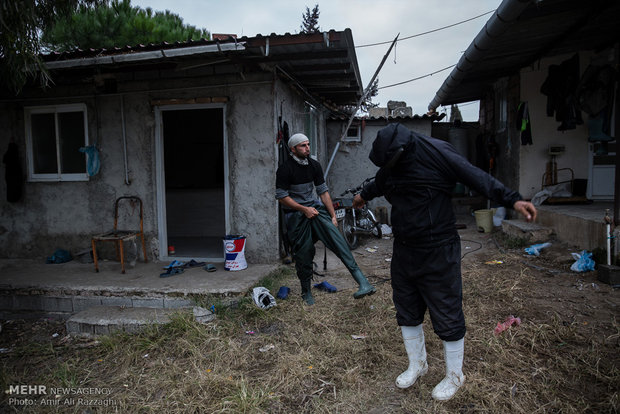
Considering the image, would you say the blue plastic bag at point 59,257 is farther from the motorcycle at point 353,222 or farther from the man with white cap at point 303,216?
the motorcycle at point 353,222

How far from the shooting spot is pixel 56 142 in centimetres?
679

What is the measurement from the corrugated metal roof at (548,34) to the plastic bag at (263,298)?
14.8ft

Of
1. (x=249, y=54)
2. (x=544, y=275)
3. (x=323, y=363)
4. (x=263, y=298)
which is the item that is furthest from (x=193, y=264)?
(x=544, y=275)

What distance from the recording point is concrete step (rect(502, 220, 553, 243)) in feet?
22.0

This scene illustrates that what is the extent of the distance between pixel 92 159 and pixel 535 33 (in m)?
7.39

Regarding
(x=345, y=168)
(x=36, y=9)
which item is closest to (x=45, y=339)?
(x=36, y=9)

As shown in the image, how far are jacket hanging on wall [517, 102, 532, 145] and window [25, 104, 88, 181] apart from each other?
8100 millimetres

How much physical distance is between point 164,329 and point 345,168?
789 cm

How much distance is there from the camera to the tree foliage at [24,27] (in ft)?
12.4

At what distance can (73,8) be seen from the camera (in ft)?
15.4

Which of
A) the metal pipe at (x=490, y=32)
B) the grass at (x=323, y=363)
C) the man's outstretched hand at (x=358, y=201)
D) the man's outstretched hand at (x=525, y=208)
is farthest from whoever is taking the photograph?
the metal pipe at (x=490, y=32)

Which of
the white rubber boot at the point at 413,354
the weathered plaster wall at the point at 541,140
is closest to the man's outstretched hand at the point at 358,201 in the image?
the white rubber boot at the point at 413,354

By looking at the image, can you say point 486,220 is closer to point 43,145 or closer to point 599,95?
point 599,95

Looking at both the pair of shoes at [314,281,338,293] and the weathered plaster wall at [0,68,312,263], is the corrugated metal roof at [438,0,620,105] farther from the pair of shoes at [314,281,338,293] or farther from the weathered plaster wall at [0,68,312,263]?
the pair of shoes at [314,281,338,293]
